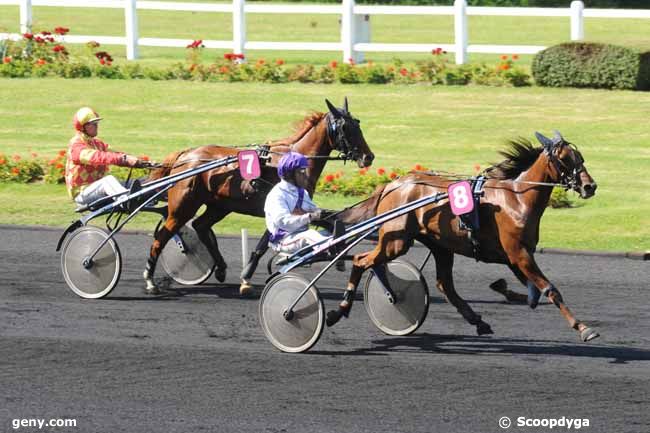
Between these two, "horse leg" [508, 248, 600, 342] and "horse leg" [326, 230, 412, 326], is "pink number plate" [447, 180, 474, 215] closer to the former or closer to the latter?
"horse leg" [508, 248, 600, 342]

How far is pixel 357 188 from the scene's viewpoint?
46.3 ft

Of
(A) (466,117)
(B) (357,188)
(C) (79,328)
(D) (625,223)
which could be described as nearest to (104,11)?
(A) (466,117)

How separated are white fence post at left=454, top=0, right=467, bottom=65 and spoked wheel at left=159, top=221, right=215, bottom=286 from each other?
33.3ft

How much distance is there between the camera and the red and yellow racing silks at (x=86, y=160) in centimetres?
1020

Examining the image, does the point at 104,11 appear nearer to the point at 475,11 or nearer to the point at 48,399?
the point at 475,11

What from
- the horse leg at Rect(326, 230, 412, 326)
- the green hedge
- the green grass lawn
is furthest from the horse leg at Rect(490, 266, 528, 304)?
the green hedge

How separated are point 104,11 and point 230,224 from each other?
2366cm

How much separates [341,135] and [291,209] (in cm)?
134

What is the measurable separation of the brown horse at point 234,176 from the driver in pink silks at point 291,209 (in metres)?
1.02

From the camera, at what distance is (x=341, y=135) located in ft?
32.0

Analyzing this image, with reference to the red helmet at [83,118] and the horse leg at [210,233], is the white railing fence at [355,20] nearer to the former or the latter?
the red helmet at [83,118]

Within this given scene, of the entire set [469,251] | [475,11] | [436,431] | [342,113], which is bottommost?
[436,431]

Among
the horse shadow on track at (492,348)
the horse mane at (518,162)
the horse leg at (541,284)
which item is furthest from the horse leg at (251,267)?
the horse leg at (541,284)

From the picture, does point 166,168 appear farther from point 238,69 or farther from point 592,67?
point 238,69
